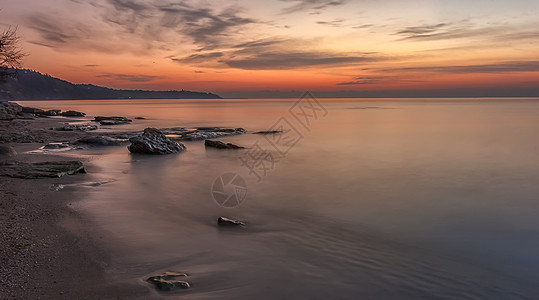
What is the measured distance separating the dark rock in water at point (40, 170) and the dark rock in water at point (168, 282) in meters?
7.20

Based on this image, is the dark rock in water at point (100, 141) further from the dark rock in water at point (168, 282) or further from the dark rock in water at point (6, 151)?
the dark rock in water at point (168, 282)

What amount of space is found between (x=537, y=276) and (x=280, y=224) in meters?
4.52

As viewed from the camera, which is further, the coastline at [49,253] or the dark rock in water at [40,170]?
the dark rock in water at [40,170]

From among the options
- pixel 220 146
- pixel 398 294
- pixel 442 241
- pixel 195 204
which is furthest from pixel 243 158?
pixel 398 294

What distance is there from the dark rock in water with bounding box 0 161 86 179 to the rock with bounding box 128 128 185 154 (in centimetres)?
498

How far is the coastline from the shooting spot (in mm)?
4211

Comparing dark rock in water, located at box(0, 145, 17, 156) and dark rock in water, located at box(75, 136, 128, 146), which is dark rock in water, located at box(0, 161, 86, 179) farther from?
dark rock in water, located at box(75, 136, 128, 146)

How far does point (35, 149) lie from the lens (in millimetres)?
16453

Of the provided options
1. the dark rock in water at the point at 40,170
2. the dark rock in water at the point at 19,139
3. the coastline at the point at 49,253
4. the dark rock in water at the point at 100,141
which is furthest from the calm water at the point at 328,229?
the dark rock in water at the point at 19,139

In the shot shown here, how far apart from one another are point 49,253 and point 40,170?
6.24 metres

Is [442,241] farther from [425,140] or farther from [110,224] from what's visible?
[425,140]

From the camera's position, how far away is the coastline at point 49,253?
421 cm

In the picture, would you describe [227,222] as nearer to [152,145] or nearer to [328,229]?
[328,229]

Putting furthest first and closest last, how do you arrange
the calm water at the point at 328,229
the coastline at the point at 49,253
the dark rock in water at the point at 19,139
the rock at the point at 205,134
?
the rock at the point at 205,134 < the dark rock in water at the point at 19,139 < the calm water at the point at 328,229 < the coastline at the point at 49,253
